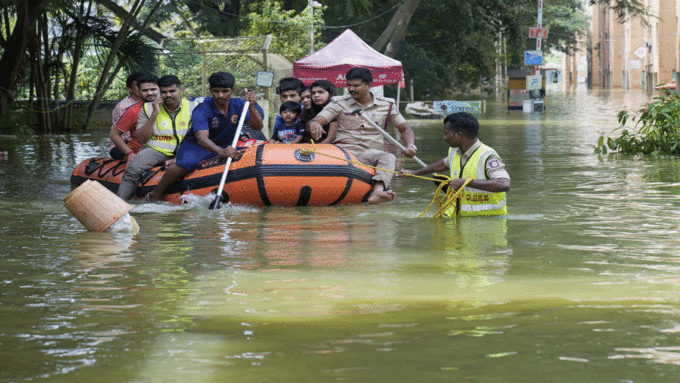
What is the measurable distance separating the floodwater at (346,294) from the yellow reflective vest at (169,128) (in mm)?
974

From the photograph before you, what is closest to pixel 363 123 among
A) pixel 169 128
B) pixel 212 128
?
pixel 212 128

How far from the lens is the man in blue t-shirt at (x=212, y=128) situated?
409 inches

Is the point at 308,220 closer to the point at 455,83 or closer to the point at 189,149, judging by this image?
the point at 189,149

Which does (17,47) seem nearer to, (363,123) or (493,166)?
(363,123)

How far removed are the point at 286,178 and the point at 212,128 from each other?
1102mm

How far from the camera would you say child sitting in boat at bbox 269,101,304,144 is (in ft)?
37.1

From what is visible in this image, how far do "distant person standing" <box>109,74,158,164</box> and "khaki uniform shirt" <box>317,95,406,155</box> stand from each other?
1.91 m

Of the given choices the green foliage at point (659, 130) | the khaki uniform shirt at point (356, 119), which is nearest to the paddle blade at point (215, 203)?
the khaki uniform shirt at point (356, 119)

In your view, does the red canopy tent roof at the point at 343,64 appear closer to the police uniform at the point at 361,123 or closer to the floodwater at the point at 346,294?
the police uniform at the point at 361,123

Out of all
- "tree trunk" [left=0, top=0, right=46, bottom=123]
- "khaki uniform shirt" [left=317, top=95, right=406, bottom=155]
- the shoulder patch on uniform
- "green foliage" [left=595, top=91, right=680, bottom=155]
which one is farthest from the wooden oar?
"tree trunk" [left=0, top=0, right=46, bottom=123]

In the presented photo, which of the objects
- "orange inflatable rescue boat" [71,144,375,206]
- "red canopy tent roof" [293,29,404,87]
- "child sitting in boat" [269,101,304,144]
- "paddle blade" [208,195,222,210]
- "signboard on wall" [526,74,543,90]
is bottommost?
"paddle blade" [208,195,222,210]

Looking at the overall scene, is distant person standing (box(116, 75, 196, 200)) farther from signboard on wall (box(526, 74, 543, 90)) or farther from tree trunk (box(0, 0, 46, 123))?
signboard on wall (box(526, 74, 543, 90))

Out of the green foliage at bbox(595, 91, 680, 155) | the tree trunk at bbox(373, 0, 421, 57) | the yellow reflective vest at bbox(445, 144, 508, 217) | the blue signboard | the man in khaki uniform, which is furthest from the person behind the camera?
the blue signboard

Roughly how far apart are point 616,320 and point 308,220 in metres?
4.67
